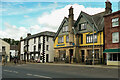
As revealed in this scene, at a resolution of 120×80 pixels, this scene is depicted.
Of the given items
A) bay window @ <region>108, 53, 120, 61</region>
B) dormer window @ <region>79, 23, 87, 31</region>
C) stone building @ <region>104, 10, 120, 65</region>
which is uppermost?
dormer window @ <region>79, 23, 87, 31</region>

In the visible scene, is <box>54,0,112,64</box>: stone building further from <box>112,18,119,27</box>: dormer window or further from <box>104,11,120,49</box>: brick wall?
<box>112,18,119,27</box>: dormer window

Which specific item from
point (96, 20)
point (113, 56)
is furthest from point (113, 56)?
point (96, 20)

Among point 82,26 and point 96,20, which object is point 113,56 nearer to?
point 96,20

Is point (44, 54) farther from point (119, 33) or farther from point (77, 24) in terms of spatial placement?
point (119, 33)

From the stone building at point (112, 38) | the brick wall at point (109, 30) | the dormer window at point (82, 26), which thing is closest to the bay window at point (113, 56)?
the stone building at point (112, 38)

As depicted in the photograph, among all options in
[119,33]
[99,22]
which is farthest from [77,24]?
[119,33]

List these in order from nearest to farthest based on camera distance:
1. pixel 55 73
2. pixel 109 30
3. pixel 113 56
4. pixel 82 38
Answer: pixel 55 73, pixel 113 56, pixel 109 30, pixel 82 38

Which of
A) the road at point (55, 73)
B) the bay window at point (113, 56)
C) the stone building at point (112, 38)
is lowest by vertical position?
the road at point (55, 73)

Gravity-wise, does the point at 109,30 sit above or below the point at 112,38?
above

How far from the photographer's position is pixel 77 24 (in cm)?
3697

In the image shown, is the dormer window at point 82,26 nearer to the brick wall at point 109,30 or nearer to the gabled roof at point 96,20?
the gabled roof at point 96,20

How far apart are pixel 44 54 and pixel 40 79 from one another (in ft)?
114

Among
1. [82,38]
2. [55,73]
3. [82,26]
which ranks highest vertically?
[82,26]

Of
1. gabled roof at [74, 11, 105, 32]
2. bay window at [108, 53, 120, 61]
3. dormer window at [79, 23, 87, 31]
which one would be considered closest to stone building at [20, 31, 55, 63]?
gabled roof at [74, 11, 105, 32]
